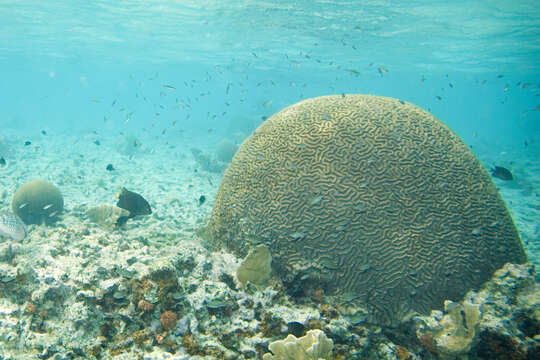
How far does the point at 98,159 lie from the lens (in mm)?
20922

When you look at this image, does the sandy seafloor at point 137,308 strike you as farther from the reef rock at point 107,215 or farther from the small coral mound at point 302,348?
the reef rock at point 107,215

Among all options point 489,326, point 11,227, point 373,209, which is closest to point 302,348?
point 489,326

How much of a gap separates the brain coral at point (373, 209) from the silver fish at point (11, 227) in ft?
12.6

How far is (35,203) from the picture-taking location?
28.6ft

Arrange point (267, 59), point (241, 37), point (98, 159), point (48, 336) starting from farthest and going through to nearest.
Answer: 1. point (267, 59)
2. point (241, 37)
3. point (98, 159)
4. point (48, 336)

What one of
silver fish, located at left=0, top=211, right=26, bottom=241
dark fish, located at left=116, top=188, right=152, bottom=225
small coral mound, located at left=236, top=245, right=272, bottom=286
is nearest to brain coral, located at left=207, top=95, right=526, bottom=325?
small coral mound, located at left=236, top=245, right=272, bottom=286

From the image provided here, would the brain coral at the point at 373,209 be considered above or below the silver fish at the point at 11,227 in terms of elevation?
above

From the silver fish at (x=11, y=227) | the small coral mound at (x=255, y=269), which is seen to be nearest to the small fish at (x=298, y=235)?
the small coral mound at (x=255, y=269)

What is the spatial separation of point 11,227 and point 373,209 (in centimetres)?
689

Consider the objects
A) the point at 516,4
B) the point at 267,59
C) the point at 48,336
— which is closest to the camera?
the point at 48,336

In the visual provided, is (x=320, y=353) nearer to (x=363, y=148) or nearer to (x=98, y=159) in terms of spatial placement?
(x=363, y=148)

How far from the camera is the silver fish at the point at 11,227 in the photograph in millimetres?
6066

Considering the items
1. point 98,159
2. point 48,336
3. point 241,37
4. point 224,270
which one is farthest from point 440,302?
point 241,37

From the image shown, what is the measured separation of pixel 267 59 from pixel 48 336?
126ft
